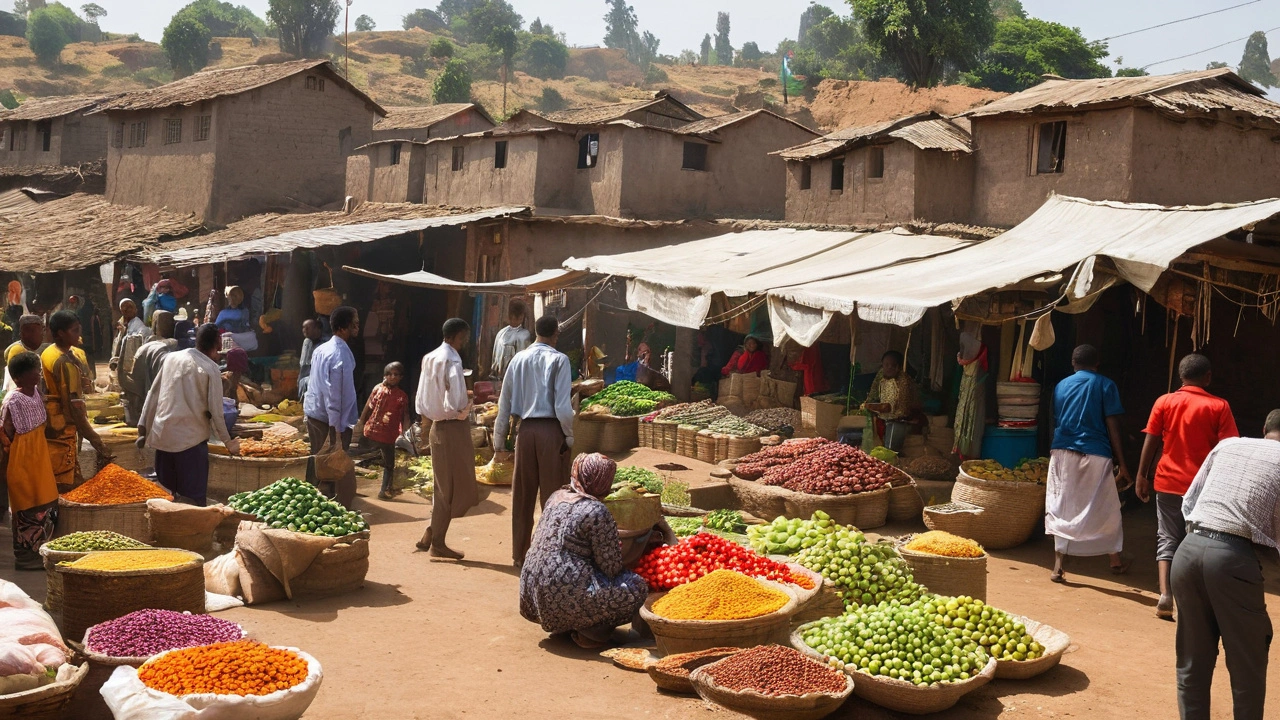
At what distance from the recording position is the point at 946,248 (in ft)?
39.5

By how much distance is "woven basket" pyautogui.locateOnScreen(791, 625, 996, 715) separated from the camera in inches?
196

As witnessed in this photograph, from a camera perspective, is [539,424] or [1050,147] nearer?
[539,424]

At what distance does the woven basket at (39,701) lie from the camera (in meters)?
4.12

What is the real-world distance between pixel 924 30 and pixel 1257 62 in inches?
2958

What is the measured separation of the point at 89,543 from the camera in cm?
593

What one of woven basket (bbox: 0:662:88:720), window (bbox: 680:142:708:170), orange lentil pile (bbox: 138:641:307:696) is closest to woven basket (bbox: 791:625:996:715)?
orange lentil pile (bbox: 138:641:307:696)

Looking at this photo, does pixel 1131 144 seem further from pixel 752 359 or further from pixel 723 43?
pixel 723 43

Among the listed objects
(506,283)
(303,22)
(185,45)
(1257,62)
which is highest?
(1257,62)

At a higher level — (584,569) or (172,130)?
(172,130)

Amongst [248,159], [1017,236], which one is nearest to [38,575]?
[1017,236]

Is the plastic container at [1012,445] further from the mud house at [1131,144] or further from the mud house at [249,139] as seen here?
the mud house at [249,139]

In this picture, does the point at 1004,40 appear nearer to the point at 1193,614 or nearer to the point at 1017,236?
the point at 1017,236

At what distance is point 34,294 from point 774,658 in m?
22.9

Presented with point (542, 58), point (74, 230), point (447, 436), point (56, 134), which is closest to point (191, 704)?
point (447, 436)
